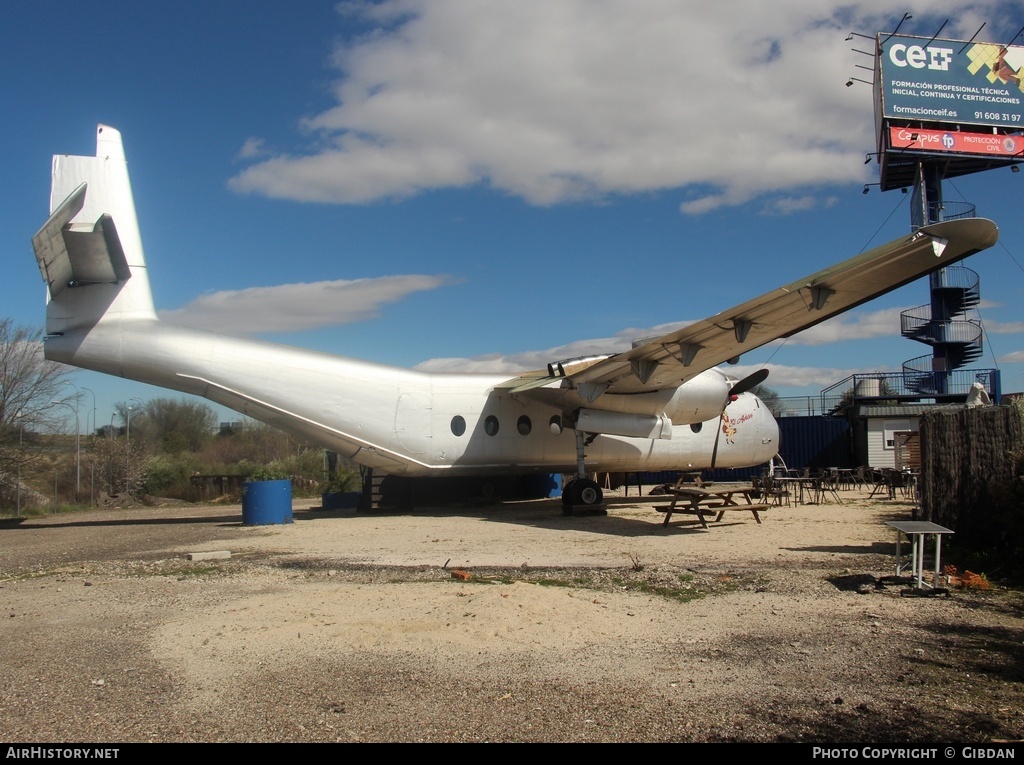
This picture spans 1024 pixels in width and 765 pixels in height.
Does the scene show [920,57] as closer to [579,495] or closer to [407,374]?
[579,495]

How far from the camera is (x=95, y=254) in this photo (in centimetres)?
1461

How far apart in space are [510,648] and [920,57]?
1638 inches

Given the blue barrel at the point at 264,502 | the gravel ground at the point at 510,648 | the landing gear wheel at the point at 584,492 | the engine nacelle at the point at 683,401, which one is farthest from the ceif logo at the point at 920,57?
the blue barrel at the point at 264,502

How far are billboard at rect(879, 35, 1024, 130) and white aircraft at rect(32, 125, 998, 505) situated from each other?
25.9 meters

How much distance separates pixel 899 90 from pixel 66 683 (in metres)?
42.0

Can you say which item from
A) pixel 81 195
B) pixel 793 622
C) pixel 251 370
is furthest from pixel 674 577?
pixel 81 195

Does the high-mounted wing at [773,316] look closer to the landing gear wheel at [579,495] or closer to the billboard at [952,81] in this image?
the landing gear wheel at [579,495]

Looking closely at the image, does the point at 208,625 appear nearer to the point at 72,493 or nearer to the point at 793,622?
the point at 793,622

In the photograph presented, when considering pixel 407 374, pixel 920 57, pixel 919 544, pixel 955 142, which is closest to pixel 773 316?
pixel 919 544

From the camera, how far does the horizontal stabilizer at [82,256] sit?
1403cm

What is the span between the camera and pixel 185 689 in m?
5.12

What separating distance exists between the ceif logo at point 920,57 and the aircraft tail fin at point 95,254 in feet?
120

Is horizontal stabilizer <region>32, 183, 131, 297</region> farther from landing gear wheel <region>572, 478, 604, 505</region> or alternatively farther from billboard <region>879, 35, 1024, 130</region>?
billboard <region>879, 35, 1024, 130</region>
